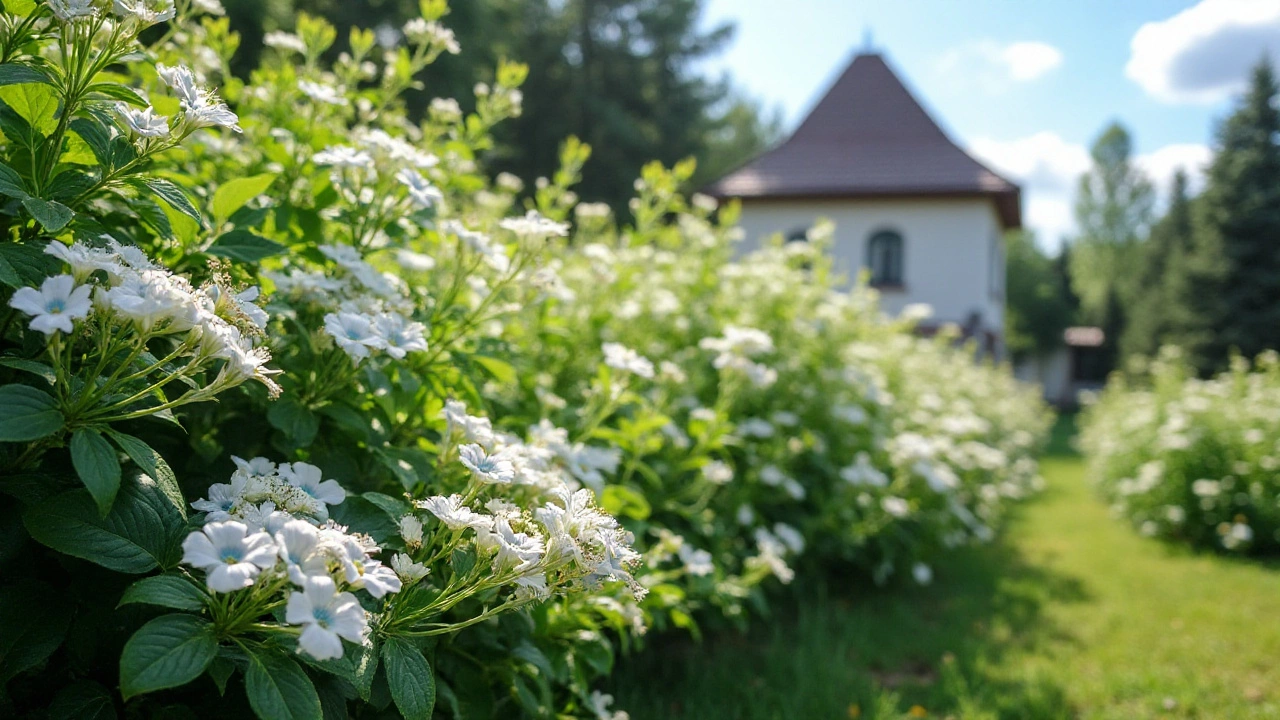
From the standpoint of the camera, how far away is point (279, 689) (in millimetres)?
1015

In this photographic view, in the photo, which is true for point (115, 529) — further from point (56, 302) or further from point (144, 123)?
point (144, 123)

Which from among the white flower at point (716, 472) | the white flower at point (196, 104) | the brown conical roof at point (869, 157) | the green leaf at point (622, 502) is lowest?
the white flower at point (716, 472)

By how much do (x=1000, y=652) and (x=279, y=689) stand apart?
333cm

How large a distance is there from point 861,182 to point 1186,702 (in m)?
14.3

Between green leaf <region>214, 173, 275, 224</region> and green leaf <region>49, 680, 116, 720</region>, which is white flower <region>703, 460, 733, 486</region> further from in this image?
green leaf <region>49, 680, 116, 720</region>

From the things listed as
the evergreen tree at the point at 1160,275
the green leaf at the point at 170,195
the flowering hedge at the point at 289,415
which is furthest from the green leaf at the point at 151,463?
the evergreen tree at the point at 1160,275

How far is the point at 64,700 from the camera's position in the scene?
1160mm

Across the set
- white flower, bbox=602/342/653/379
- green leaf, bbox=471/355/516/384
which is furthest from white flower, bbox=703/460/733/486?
green leaf, bbox=471/355/516/384

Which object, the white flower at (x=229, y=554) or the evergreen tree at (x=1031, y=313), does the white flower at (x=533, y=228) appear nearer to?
the white flower at (x=229, y=554)

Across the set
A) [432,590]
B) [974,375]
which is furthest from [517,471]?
[974,375]

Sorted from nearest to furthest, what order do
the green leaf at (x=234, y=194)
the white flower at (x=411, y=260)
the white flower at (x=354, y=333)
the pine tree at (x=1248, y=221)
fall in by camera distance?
the white flower at (x=354, y=333) → the green leaf at (x=234, y=194) → the white flower at (x=411, y=260) → the pine tree at (x=1248, y=221)

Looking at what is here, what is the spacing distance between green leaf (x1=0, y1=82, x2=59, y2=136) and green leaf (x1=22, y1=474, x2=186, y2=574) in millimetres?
562

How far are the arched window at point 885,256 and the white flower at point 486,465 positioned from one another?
15884mm

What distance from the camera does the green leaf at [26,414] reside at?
3.24ft
